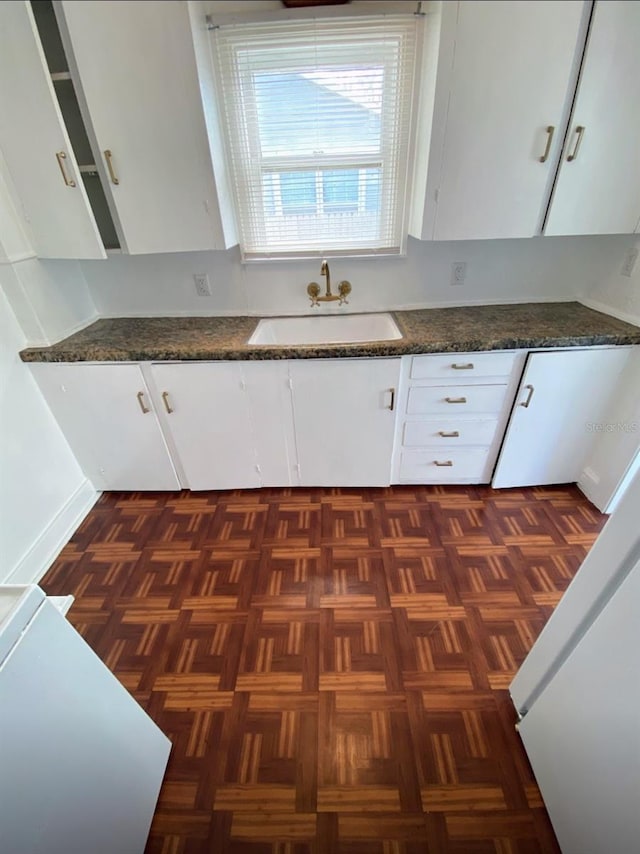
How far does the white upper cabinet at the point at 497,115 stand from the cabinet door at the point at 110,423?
1.43 metres

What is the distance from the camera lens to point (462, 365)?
1.55m

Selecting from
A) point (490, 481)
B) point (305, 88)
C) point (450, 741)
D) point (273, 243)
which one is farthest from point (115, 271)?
point (450, 741)

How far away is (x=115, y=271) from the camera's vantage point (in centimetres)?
183

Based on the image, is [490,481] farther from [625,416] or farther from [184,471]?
[184,471]

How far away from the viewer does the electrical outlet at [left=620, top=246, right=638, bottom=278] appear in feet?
5.13

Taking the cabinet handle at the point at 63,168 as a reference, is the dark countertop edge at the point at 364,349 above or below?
below

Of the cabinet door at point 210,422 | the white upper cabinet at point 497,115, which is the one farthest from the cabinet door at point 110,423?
the white upper cabinet at point 497,115

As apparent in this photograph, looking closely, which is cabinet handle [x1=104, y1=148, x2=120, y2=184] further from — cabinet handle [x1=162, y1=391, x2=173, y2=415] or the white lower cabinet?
cabinet handle [x1=162, y1=391, x2=173, y2=415]

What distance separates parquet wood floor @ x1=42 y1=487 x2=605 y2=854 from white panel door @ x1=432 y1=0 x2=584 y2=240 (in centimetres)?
127

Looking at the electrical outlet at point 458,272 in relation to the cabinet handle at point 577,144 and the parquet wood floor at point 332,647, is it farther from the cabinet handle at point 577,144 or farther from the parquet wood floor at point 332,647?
the parquet wood floor at point 332,647

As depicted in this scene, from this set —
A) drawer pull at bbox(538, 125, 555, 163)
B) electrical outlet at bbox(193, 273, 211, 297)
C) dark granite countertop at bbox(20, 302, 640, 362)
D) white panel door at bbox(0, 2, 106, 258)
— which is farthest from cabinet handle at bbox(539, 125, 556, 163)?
electrical outlet at bbox(193, 273, 211, 297)

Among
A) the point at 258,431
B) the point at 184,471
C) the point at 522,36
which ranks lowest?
the point at 184,471

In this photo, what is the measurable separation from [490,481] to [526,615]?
27.4 inches

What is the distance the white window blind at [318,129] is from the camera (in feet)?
3.29
